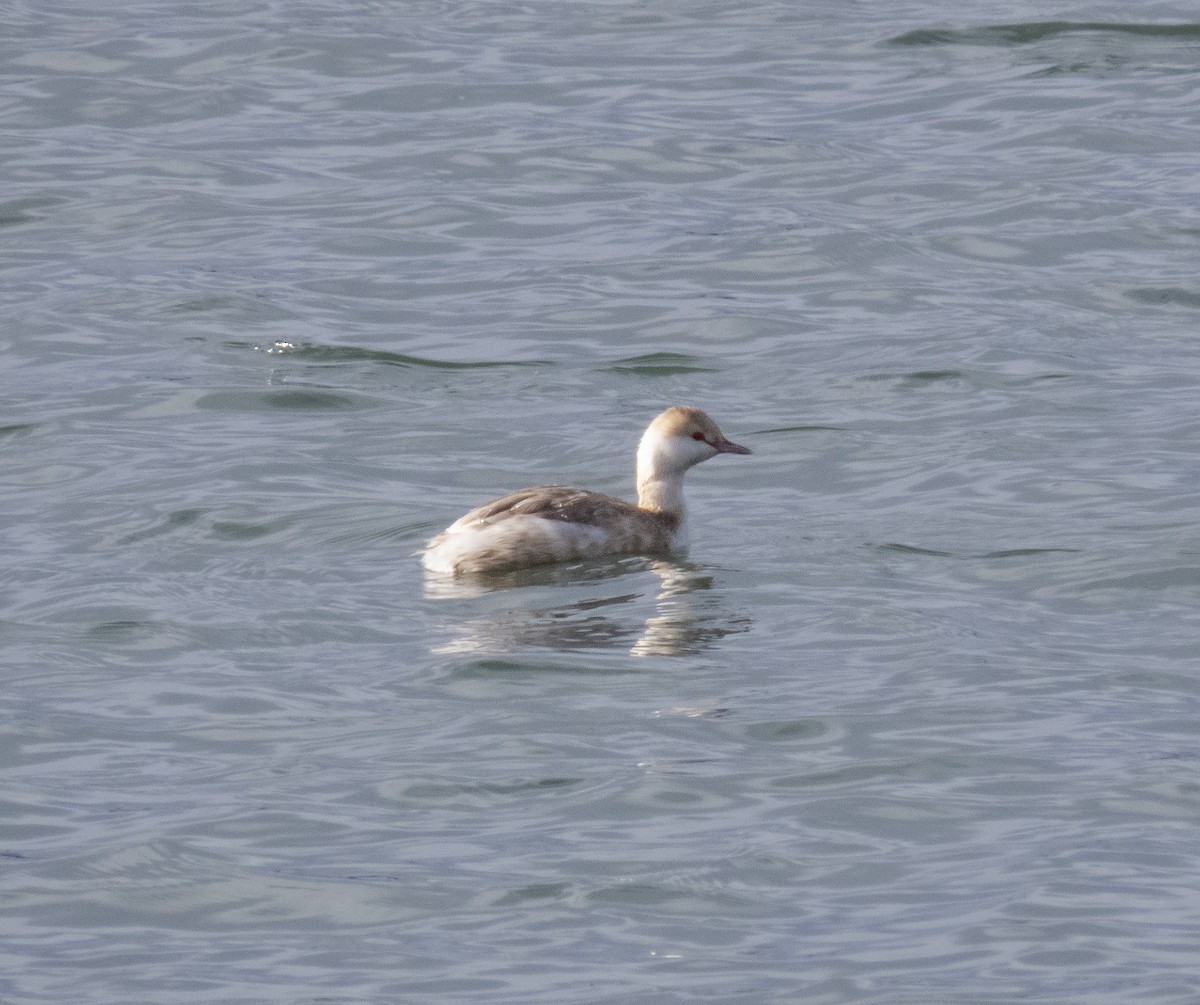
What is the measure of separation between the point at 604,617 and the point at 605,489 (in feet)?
8.59

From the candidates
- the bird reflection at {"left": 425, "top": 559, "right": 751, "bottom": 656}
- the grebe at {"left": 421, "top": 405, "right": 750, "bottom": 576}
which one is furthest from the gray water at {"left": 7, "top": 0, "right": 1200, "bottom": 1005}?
the grebe at {"left": 421, "top": 405, "right": 750, "bottom": 576}

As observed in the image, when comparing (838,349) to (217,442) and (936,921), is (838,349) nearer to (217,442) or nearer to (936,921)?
(217,442)

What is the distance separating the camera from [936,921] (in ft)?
25.0

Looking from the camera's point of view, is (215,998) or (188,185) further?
(188,185)

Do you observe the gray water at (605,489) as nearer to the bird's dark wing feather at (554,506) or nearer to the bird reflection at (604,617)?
the bird reflection at (604,617)

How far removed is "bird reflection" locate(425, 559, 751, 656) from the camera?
10.3 metres

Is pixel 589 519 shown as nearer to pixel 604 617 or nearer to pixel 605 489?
pixel 604 617

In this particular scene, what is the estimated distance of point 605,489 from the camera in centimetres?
1337

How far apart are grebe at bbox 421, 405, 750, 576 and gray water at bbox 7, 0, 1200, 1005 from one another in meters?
0.18

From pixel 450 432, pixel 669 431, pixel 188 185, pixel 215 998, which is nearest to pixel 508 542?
pixel 669 431

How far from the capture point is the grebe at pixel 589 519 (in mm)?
11297

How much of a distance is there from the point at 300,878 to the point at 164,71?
1499 cm

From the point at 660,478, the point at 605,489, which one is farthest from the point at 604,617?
the point at 605,489

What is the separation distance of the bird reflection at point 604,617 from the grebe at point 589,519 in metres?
0.10
